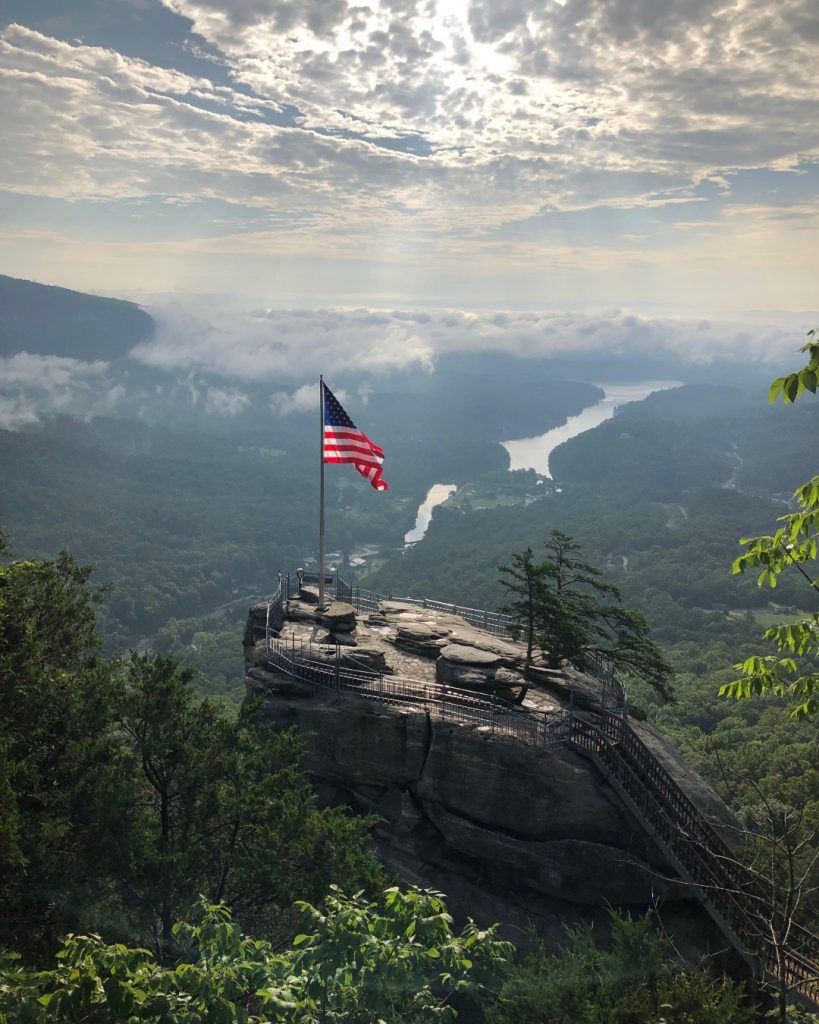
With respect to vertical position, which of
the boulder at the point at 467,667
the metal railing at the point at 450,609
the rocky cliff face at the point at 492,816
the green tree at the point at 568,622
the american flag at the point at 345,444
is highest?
the american flag at the point at 345,444

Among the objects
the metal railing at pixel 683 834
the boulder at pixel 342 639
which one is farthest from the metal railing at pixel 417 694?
the boulder at pixel 342 639

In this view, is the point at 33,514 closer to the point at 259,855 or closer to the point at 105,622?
the point at 105,622

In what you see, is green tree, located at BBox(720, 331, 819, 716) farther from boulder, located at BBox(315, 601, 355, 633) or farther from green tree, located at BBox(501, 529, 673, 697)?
boulder, located at BBox(315, 601, 355, 633)

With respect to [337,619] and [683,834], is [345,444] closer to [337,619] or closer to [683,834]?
[337,619]

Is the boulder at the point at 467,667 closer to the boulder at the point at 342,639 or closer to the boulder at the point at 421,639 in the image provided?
the boulder at the point at 421,639

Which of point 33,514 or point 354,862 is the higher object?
point 354,862

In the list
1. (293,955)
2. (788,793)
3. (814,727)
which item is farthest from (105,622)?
(293,955)
